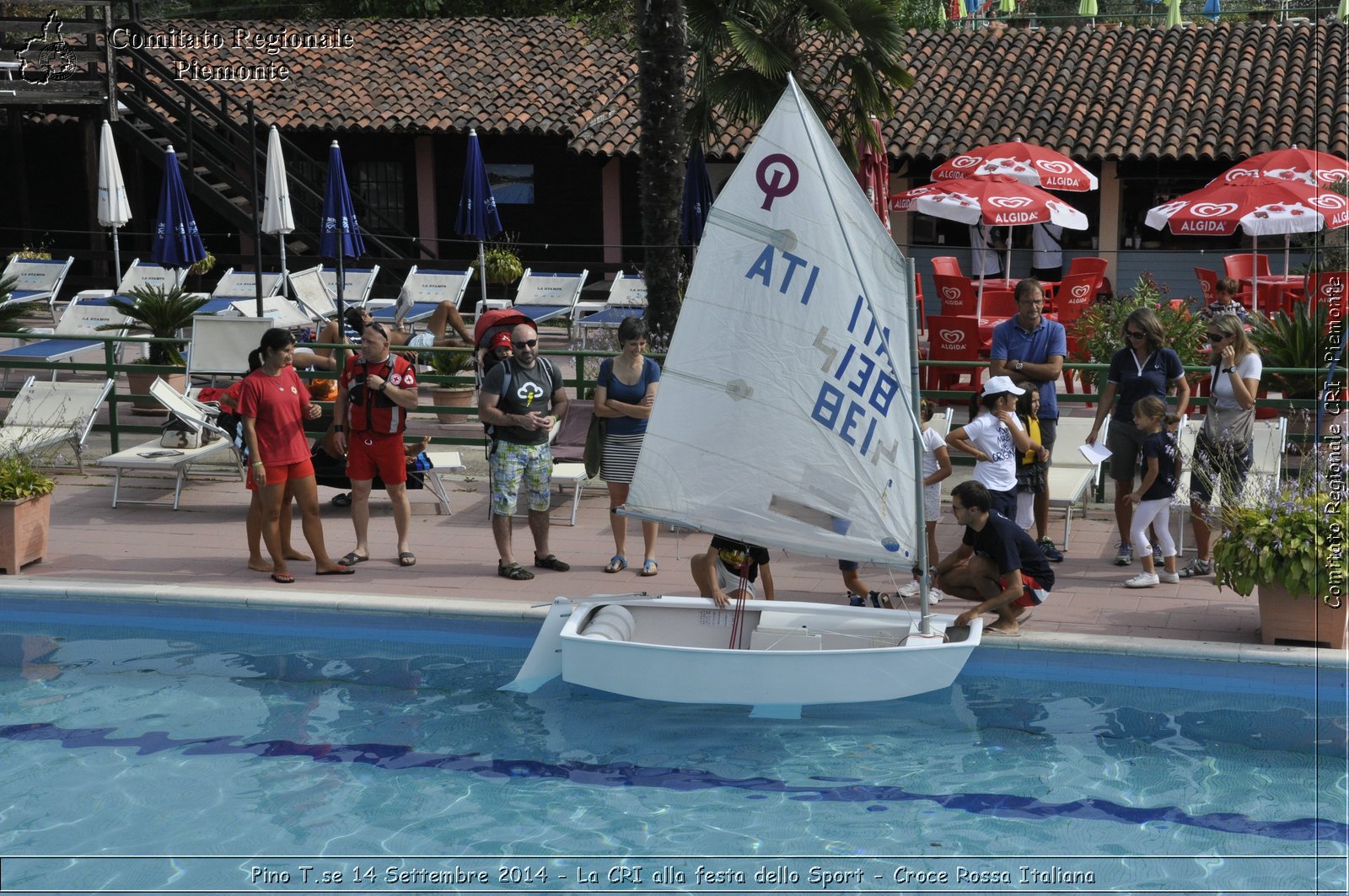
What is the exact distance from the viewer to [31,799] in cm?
706

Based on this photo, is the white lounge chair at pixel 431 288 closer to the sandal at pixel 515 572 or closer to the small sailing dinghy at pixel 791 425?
the sandal at pixel 515 572

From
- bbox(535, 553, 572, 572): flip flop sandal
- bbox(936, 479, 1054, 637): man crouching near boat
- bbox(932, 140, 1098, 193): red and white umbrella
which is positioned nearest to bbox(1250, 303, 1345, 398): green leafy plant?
bbox(936, 479, 1054, 637): man crouching near boat

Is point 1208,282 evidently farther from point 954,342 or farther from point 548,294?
point 548,294

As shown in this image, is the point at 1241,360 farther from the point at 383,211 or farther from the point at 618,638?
the point at 383,211

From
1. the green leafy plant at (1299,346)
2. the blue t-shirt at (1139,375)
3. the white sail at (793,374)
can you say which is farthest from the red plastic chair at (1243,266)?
the white sail at (793,374)

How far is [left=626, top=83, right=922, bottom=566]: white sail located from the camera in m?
7.07

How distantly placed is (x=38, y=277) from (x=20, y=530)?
1416 cm

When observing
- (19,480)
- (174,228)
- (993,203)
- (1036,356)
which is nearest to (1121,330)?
(993,203)

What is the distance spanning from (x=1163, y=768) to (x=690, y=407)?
121 inches

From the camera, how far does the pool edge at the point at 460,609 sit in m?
7.53

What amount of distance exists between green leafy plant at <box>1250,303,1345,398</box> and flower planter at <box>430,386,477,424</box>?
6.93 metres

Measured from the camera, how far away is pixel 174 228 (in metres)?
16.0

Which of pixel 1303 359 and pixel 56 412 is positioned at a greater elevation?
pixel 1303 359

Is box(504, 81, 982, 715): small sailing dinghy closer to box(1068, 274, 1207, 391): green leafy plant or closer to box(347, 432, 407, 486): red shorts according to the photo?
box(347, 432, 407, 486): red shorts
